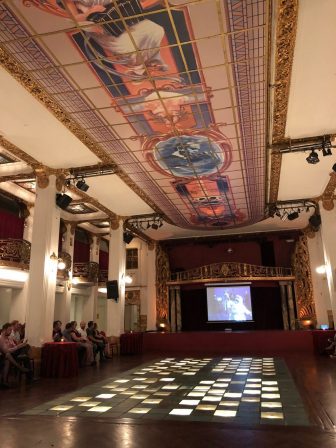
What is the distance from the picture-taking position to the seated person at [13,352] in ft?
22.0

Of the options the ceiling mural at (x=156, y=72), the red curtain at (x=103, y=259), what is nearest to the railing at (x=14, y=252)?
the ceiling mural at (x=156, y=72)

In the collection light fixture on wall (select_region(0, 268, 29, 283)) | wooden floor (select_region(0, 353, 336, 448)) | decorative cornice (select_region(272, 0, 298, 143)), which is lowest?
wooden floor (select_region(0, 353, 336, 448))

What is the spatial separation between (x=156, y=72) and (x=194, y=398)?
4.69 metres

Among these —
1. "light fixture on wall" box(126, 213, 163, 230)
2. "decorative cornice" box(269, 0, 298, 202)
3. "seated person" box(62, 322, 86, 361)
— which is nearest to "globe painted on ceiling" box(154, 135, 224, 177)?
"decorative cornice" box(269, 0, 298, 202)

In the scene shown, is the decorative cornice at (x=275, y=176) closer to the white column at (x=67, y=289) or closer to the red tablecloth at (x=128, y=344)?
the red tablecloth at (x=128, y=344)

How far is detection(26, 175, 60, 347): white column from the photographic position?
779 centimetres

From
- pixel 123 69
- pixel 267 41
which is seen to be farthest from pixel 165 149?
pixel 267 41

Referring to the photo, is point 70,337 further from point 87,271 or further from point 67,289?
point 87,271

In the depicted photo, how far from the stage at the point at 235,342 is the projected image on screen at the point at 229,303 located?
3309mm

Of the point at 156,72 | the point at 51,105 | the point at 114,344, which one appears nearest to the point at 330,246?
the point at 114,344

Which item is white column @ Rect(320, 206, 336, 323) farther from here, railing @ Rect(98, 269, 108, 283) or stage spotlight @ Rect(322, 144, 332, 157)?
railing @ Rect(98, 269, 108, 283)

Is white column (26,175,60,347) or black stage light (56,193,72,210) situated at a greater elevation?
black stage light (56,193,72,210)

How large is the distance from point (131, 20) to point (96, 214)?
32.8ft

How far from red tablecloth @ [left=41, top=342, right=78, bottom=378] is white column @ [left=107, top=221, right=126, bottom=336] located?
431cm
